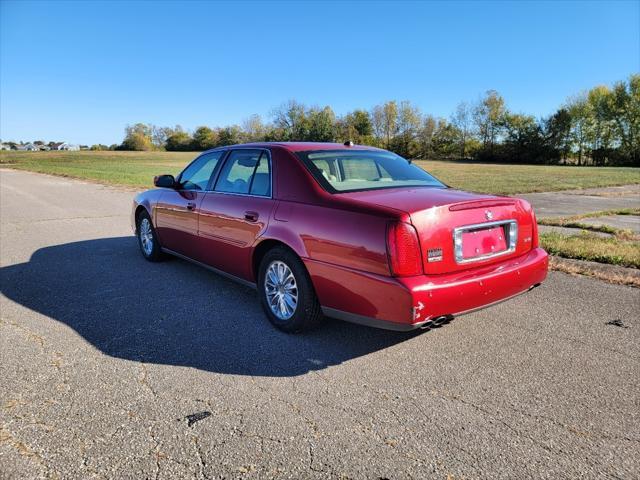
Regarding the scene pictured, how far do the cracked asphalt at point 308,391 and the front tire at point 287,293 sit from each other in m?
0.15

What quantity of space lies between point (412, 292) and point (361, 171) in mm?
1543

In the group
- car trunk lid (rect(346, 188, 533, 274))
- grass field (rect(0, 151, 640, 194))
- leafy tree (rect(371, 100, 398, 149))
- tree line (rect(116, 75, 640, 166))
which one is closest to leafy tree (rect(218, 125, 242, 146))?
tree line (rect(116, 75, 640, 166))

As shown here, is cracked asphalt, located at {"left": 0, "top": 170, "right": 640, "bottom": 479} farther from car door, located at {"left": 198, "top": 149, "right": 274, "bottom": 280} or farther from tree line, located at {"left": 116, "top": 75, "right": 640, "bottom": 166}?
tree line, located at {"left": 116, "top": 75, "right": 640, "bottom": 166}

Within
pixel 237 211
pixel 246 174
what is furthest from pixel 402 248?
pixel 246 174

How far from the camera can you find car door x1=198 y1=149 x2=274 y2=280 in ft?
12.8

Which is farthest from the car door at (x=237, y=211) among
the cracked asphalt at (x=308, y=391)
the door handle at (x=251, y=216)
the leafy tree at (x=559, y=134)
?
the leafy tree at (x=559, y=134)

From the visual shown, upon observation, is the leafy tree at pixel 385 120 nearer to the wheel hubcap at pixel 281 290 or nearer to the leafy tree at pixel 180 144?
the leafy tree at pixel 180 144

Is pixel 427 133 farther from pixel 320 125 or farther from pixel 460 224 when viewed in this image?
pixel 460 224

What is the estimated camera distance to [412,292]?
9.06ft

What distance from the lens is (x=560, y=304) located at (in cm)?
419

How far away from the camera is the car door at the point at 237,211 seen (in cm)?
389

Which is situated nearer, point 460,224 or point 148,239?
point 460,224

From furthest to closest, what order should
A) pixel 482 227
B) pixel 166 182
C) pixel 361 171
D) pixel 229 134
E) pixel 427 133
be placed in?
pixel 229 134 → pixel 427 133 → pixel 166 182 → pixel 361 171 → pixel 482 227

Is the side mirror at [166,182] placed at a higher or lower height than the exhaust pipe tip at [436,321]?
higher
